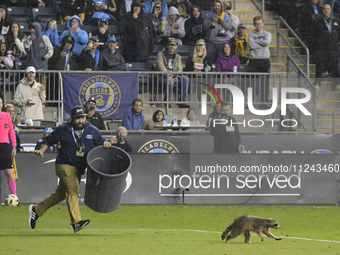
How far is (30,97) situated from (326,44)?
973 centimetres

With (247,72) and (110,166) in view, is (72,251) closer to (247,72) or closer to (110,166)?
(110,166)

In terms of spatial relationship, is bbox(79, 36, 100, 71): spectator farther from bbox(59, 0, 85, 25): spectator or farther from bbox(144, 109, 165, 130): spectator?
bbox(144, 109, 165, 130): spectator

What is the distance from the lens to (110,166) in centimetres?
1144

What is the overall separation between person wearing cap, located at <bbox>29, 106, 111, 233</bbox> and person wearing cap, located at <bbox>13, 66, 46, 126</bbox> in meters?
7.24

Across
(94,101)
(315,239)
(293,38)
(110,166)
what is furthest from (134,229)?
(293,38)

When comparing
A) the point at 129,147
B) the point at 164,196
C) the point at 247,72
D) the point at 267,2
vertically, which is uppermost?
the point at 267,2

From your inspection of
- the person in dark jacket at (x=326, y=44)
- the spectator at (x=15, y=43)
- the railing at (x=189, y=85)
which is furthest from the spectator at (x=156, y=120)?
the person in dark jacket at (x=326, y=44)

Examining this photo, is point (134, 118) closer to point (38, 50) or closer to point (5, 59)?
point (38, 50)

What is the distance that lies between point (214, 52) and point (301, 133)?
14.2 ft

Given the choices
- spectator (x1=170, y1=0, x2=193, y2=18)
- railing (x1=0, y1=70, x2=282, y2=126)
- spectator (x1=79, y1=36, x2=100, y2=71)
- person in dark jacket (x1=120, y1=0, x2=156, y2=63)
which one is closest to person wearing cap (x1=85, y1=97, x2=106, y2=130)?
railing (x1=0, y1=70, x2=282, y2=126)

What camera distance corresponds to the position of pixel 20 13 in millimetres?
A: 22141

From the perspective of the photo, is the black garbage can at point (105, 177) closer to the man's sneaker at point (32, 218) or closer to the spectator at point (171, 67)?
the man's sneaker at point (32, 218)

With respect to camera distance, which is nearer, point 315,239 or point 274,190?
point 315,239

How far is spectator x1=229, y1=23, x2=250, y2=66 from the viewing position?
831 inches
